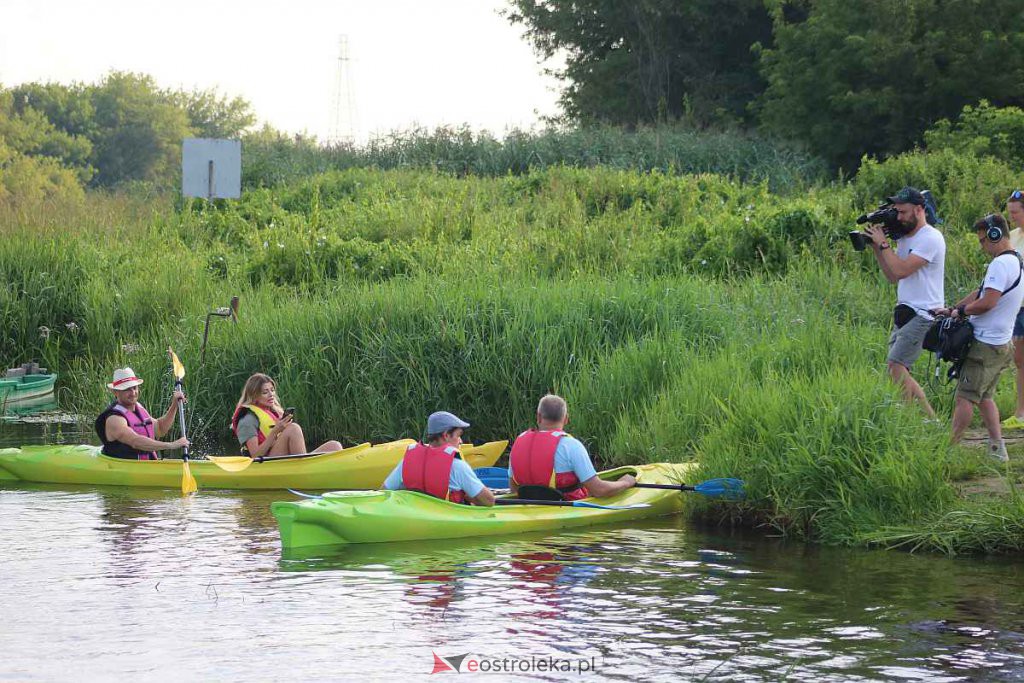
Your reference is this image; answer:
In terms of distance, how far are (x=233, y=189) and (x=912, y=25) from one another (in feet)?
48.9

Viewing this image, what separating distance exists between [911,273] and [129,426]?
691 cm

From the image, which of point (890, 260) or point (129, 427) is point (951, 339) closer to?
point (890, 260)

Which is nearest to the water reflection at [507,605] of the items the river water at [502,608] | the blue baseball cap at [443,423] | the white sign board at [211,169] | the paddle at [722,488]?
the river water at [502,608]

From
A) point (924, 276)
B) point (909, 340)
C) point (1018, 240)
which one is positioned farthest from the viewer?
point (1018, 240)

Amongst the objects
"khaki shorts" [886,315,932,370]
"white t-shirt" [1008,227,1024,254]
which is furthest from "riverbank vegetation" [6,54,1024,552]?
"white t-shirt" [1008,227,1024,254]

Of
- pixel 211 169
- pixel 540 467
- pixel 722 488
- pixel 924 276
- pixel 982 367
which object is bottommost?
pixel 722 488

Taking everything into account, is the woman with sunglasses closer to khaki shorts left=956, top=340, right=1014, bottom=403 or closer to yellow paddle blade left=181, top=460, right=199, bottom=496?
khaki shorts left=956, top=340, right=1014, bottom=403

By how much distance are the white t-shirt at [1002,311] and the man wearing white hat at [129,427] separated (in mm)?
6773

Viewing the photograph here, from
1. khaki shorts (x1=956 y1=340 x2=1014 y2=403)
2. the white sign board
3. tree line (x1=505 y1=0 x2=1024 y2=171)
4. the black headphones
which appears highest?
tree line (x1=505 y1=0 x2=1024 y2=171)

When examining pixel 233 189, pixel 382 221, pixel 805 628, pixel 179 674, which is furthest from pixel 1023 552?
pixel 233 189

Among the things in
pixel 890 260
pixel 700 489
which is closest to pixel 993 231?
pixel 890 260

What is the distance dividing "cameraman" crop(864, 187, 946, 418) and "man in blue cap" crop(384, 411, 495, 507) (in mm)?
3267

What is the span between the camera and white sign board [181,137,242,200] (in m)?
22.2

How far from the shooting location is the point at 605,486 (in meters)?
9.81
